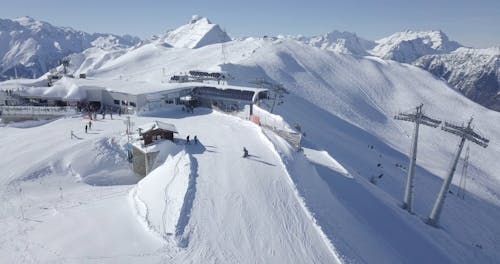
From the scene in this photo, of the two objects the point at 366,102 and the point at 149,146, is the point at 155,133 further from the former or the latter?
the point at 366,102

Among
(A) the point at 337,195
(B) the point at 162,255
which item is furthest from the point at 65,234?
(A) the point at 337,195

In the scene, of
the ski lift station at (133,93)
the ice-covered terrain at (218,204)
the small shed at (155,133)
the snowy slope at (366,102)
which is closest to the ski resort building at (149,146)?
the small shed at (155,133)

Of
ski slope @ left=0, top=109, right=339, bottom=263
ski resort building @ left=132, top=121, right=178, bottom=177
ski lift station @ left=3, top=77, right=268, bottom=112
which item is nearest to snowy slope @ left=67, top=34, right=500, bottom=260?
ski lift station @ left=3, top=77, right=268, bottom=112

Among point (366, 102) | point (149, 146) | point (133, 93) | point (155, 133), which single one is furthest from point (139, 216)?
point (366, 102)

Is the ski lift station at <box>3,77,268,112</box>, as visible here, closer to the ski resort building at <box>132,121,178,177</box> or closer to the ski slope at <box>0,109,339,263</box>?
the ski slope at <box>0,109,339,263</box>

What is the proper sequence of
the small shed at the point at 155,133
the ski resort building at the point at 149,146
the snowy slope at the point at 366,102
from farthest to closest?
1. the snowy slope at the point at 366,102
2. the small shed at the point at 155,133
3. the ski resort building at the point at 149,146

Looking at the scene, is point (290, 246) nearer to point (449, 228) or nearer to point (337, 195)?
point (337, 195)

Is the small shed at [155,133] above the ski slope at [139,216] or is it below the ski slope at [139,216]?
above

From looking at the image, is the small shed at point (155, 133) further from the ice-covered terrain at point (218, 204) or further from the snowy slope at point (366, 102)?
the snowy slope at point (366, 102)
